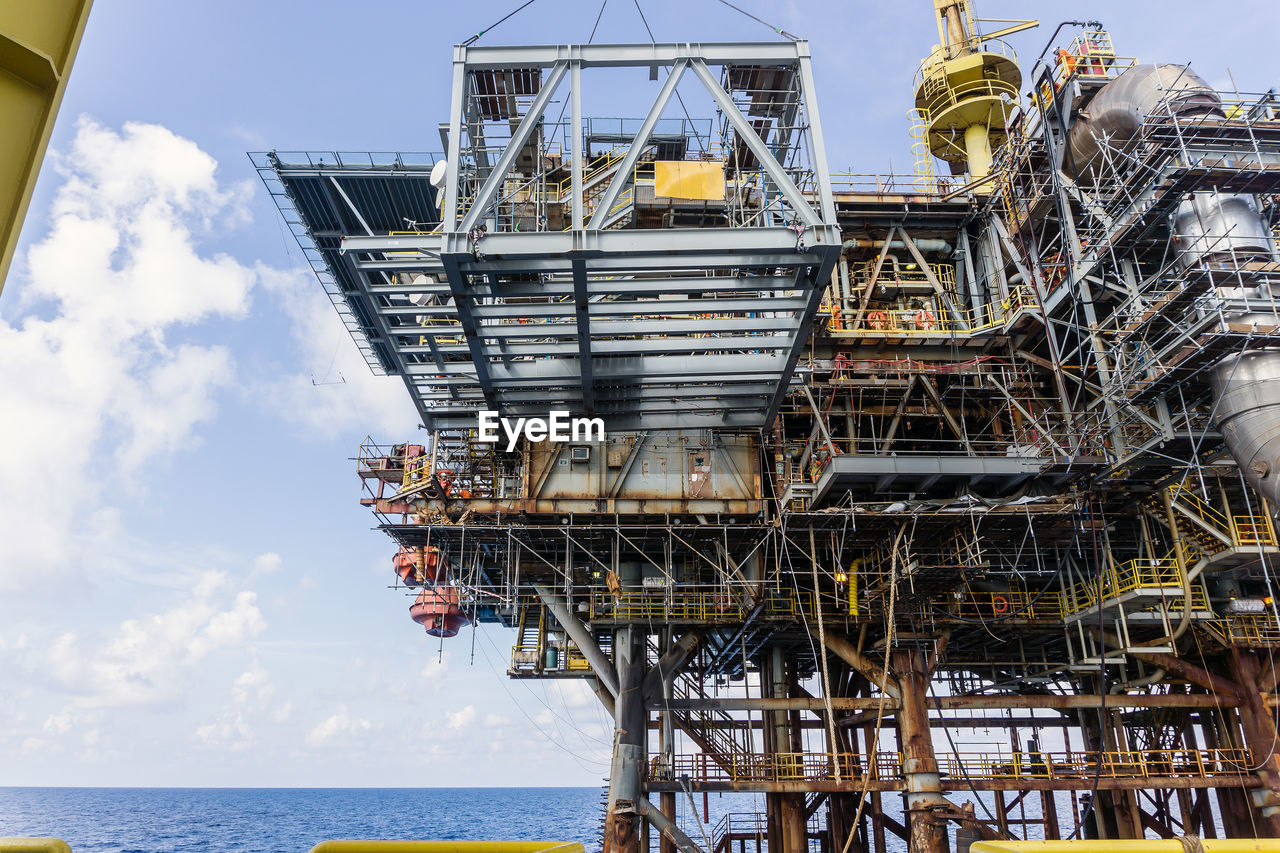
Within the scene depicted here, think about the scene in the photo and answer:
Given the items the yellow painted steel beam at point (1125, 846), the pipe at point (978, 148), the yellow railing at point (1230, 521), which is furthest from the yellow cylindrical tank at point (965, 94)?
the yellow painted steel beam at point (1125, 846)

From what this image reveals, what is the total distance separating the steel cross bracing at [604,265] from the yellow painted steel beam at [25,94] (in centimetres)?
1268

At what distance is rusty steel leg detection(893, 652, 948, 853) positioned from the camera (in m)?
21.0

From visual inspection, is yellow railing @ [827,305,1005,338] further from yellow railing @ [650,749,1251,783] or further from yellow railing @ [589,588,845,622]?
yellow railing @ [650,749,1251,783]

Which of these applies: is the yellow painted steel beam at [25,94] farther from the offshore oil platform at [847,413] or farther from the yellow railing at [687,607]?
the yellow railing at [687,607]

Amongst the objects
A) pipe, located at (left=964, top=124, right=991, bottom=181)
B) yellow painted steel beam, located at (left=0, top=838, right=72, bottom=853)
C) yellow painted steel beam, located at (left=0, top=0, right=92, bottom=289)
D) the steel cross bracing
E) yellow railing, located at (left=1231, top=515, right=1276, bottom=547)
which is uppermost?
pipe, located at (left=964, top=124, right=991, bottom=181)

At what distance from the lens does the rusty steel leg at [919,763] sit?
2105cm

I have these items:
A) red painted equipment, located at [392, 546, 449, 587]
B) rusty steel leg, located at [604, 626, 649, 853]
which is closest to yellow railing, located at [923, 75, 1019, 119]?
rusty steel leg, located at [604, 626, 649, 853]

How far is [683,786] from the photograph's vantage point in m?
21.6

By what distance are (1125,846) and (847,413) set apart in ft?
67.1

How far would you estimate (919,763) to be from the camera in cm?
2150

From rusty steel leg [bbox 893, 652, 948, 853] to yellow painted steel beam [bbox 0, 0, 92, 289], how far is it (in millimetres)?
22491

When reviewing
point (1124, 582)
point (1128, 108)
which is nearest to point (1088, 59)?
point (1128, 108)

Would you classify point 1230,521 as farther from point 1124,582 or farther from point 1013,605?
point 1013,605

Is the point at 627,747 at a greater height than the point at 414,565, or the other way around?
the point at 414,565
